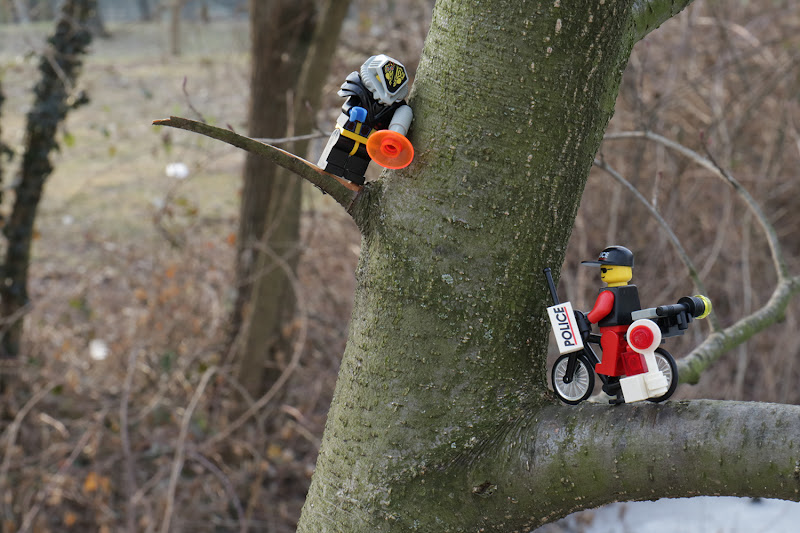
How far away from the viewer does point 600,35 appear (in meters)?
0.85

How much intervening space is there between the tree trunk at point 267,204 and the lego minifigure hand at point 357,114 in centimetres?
227

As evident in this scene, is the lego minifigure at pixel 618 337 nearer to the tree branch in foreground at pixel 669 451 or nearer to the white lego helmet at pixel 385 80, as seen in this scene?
the tree branch in foreground at pixel 669 451

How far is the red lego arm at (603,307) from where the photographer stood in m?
0.90

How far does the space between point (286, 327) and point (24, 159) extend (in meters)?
1.53

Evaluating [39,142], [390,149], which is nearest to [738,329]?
[390,149]

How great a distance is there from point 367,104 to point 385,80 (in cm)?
4

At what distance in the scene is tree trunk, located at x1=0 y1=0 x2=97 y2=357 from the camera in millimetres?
3363

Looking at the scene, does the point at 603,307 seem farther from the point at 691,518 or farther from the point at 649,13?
the point at 691,518

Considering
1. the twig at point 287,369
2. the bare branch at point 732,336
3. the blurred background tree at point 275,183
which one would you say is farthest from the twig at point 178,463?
the bare branch at point 732,336

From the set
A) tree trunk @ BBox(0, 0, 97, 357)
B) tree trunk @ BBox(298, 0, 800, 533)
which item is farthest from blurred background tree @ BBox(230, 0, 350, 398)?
tree trunk @ BBox(298, 0, 800, 533)

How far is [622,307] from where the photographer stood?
0.90 m

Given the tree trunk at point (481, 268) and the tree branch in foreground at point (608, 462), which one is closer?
the tree branch in foreground at point (608, 462)

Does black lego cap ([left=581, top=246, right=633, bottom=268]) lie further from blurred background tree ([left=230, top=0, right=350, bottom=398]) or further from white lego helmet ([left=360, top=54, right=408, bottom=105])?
blurred background tree ([left=230, top=0, right=350, bottom=398])

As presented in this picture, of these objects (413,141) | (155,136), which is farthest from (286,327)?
(155,136)
